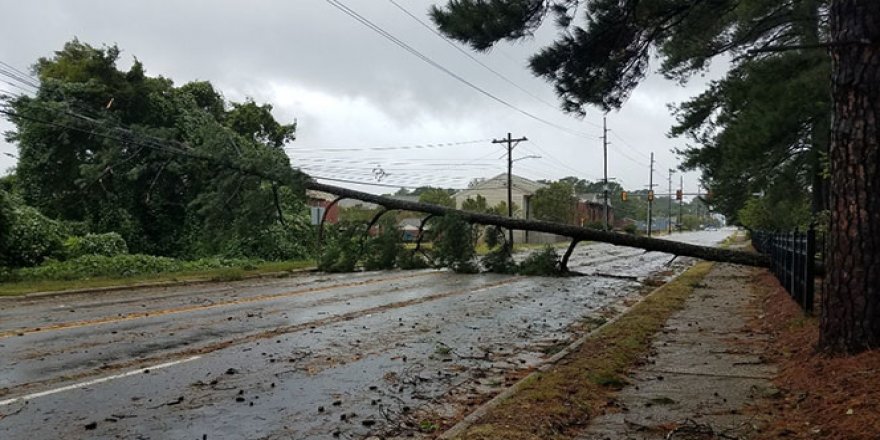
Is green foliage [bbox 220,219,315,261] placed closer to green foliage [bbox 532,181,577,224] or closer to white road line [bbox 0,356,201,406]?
white road line [bbox 0,356,201,406]

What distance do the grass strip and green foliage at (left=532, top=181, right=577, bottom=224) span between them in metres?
60.2

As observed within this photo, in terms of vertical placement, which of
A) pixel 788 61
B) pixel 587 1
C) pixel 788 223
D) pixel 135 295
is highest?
pixel 788 61

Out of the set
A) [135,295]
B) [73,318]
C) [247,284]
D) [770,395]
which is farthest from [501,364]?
[247,284]

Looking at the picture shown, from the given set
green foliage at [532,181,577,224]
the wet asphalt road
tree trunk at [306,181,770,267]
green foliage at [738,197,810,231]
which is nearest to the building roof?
green foliage at [532,181,577,224]

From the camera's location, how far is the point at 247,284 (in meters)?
20.1

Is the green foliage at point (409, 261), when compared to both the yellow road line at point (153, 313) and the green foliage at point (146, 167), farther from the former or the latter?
the green foliage at point (146, 167)

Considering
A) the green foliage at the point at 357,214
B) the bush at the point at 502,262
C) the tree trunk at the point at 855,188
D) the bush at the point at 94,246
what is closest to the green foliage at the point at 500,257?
the bush at the point at 502,262

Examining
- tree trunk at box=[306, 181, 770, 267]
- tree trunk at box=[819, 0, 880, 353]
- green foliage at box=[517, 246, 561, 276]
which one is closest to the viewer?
tree trunk at box=[819, 0, 880, 353]

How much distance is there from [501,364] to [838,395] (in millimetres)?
3826

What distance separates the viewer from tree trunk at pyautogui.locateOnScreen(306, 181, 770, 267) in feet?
54.2

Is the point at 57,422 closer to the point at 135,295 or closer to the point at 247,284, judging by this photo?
the point at 135,295

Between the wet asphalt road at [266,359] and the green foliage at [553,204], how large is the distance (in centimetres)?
5465

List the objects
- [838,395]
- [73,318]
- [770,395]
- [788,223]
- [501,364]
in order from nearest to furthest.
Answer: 1. [838,395]
2. [770,395]
3. [501,364]
4. [73,318]
5. [788,223]

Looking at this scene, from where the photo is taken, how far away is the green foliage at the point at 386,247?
2103cm
